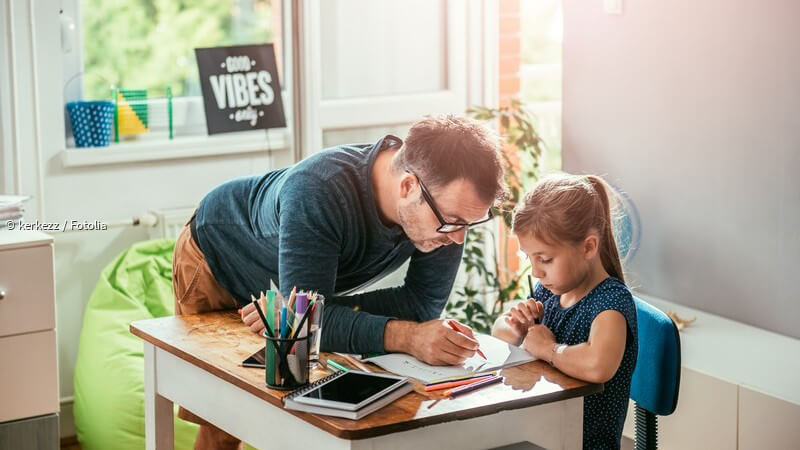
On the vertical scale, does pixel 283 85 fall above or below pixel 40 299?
above

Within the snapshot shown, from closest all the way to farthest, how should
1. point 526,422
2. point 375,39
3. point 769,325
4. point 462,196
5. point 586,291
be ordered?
point 526,422, point 462,196, point 586,291, point 769,325, point 375,39

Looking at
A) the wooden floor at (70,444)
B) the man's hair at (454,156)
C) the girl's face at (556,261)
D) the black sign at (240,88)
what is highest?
the black sign at (240,88)

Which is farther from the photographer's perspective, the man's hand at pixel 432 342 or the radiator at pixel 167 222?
the radiator at pixel 167 222

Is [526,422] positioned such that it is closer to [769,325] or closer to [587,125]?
[769,325]

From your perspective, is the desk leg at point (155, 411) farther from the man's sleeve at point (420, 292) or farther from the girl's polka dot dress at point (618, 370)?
the girl's polka dot dress at point (618, 370)

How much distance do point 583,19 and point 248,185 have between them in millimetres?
1769

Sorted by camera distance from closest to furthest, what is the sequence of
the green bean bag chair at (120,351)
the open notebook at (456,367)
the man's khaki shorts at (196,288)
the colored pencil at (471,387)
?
the colored pencil at (471,387)
the open notebook at (456,367)
the man's khaki shorts at (196,288)
the green bean bag chair at (120,351)

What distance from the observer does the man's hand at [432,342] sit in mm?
2070

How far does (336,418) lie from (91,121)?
229 cm

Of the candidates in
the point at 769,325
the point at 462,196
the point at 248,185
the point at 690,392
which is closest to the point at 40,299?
the point at 248,185

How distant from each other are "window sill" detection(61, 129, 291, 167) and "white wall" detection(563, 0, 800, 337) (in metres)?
1.13

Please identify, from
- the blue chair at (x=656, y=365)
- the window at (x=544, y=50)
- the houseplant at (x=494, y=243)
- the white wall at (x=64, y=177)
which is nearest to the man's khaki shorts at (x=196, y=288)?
the blue chair at (x=656, y=365)

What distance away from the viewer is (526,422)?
1.96m

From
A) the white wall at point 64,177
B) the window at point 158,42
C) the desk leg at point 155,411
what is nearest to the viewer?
the desk leg at point 155,411
